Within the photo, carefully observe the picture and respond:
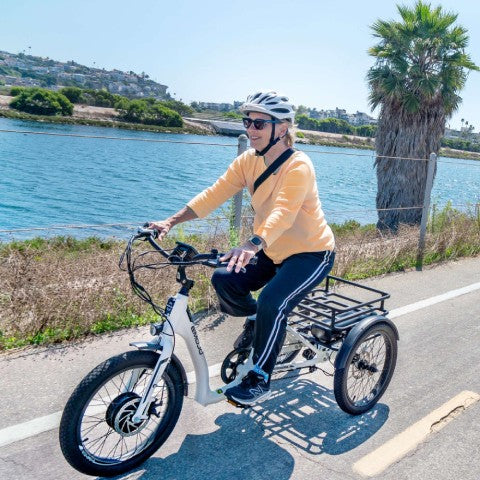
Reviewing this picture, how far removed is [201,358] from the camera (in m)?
3.39

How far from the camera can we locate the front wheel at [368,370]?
388cm

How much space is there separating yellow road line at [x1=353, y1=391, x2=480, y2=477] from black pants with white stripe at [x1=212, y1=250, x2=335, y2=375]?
0.81 m

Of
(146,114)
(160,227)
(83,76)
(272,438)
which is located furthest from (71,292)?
(83,76)

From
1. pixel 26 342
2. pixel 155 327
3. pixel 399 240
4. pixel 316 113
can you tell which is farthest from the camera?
pixel 316 113

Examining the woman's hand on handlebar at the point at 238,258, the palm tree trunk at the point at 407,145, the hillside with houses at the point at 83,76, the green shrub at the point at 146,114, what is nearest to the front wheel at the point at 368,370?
the woman's hand on handlebar at the point at 238,258

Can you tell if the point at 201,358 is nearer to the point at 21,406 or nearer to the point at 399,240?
the point at 21,406

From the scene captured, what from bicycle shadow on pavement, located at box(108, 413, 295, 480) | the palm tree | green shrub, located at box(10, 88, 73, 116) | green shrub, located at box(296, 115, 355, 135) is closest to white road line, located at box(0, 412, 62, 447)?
bicycle shadow on pavement, located at box(108, 413, 295, 480)

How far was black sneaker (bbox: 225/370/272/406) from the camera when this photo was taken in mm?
3475

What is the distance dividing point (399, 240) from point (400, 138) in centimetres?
1068

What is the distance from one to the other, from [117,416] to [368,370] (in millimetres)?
1926

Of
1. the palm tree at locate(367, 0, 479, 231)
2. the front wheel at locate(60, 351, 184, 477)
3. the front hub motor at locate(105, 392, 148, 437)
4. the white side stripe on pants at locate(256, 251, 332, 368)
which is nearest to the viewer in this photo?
the front wheel at locate(60, 351, 184, 477)

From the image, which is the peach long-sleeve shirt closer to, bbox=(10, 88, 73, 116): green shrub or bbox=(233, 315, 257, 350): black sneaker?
bbox=(233, 315, 257, 350): black sneaker

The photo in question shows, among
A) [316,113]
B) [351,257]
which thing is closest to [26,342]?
[351,257]

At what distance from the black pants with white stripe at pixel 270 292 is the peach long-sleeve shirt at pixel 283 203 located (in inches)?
3.7
